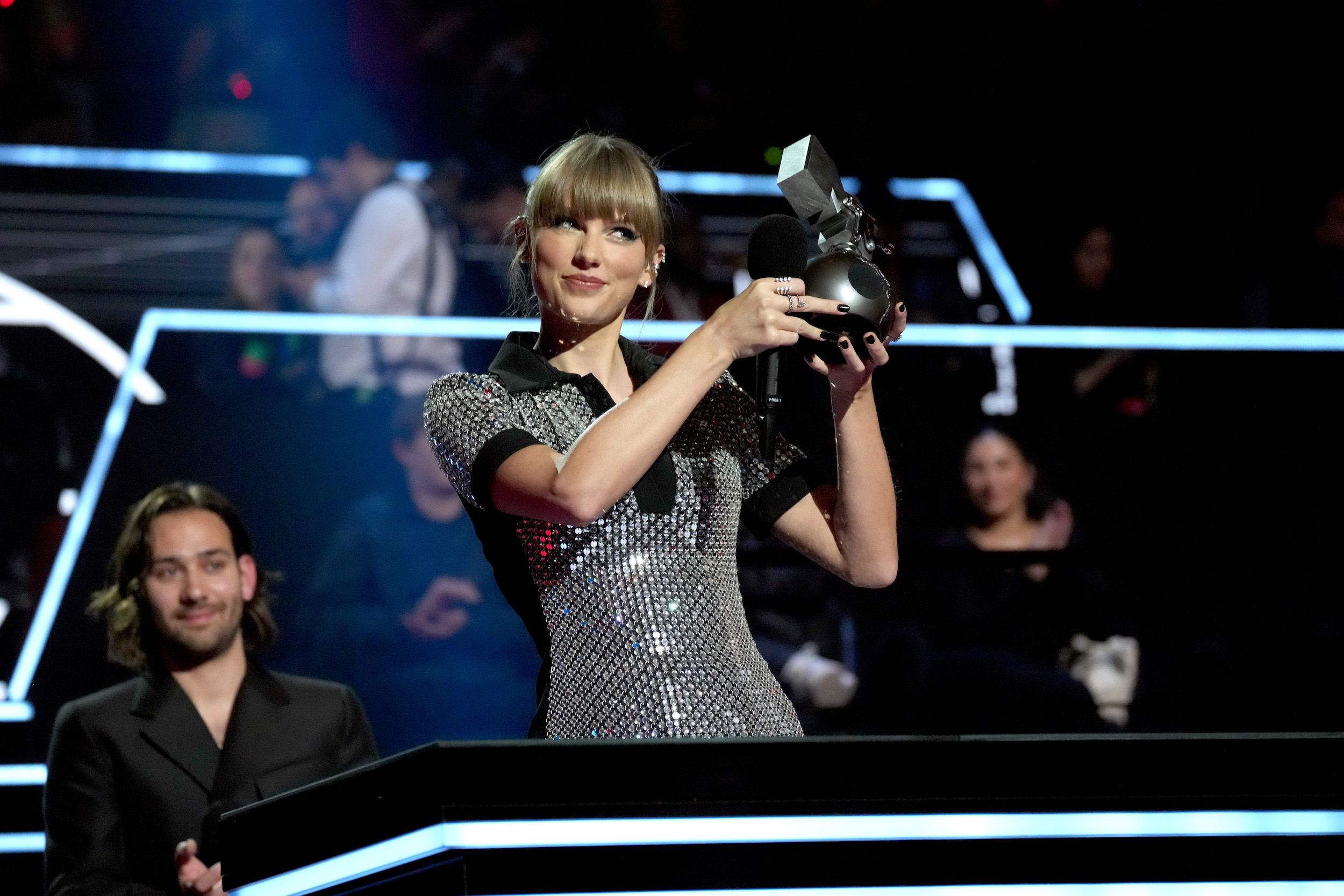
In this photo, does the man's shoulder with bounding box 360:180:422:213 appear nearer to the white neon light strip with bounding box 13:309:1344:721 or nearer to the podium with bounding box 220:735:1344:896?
the white neon light strip with bounding box 13:309:1344:721

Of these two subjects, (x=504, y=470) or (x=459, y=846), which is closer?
(x=459, y=846)

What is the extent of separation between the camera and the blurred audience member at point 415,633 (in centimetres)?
331

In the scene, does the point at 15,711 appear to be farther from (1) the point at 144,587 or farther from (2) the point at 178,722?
Result: (2) the point at 178,722

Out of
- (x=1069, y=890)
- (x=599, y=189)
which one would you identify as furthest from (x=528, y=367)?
(x=1069, y=890)

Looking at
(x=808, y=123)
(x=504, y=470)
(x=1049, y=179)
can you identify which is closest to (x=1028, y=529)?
(x=1049, y=179)

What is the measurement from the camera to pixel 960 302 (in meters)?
4.23

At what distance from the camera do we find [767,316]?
49.9 inches

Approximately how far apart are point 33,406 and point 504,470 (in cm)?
268

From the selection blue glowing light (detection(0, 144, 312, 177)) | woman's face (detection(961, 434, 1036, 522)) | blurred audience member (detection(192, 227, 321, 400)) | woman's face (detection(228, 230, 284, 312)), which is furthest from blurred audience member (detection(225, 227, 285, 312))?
woman's face (detection(961, 434, 1036, 522))

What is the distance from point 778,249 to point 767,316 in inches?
4.6

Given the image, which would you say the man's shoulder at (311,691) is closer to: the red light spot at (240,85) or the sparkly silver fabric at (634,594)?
the sparkly silver fabric at (634,594)

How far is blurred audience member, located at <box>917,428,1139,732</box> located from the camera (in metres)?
3.30

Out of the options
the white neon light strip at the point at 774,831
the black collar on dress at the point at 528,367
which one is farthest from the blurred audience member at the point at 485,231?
the white neon light strip at the point at 774,831

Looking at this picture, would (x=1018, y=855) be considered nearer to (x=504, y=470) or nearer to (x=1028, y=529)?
(x=504, y=470)
